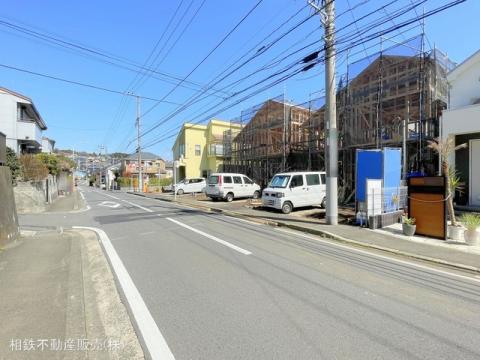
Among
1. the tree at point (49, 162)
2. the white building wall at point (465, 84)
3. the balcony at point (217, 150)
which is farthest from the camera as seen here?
the balcony at point (217, 150)

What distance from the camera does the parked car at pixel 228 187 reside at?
76.6 ft

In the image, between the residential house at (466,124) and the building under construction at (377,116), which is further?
the building under construction at (377,116)

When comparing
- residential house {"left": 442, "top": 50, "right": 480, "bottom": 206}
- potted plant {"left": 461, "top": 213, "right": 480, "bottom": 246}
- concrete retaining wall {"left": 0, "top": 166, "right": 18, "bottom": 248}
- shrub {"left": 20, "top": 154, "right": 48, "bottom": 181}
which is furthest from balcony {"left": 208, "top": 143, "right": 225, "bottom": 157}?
potted plant {"left": 461, "top": 213, "right": 480, "bottom": 246}

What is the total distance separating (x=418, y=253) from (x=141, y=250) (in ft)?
21.8

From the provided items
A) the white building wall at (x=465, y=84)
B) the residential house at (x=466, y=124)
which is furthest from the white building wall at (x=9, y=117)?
the white building wall at (x=465, y=84)

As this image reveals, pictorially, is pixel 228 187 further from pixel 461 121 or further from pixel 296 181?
pixel 461 121

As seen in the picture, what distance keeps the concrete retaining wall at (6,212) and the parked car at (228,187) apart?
47.3ft

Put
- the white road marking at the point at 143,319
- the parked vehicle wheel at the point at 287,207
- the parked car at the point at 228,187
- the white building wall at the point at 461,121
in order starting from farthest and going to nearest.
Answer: the parked car at the point at 228,187 → the parked vehicle wheel at the point at 287,207 → the white building wall at the point at 461,121 → the white road marking at the point at 143,319

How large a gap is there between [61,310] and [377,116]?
54.3 feet

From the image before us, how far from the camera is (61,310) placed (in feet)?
14.9

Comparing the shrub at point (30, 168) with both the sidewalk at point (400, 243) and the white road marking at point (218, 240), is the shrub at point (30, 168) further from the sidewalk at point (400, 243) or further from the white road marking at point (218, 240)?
the sidewalk at point (400, 243)

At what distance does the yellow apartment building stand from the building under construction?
608 inches

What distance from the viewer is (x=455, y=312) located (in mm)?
4523

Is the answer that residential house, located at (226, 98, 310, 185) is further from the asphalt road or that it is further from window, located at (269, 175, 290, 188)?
the asphalt road
